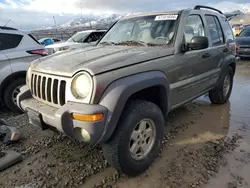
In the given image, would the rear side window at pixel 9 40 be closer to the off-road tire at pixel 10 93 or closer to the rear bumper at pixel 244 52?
the off-road tire at pixel 10 93

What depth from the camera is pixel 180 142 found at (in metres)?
3.53

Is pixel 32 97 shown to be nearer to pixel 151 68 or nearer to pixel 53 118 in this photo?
pixel 53 118

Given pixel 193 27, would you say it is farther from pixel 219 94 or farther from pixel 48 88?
→ pixel 48 88

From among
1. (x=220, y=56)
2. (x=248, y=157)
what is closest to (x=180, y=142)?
(x=248, y=157)

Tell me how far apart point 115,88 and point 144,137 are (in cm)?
78

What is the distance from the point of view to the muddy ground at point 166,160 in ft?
8.77

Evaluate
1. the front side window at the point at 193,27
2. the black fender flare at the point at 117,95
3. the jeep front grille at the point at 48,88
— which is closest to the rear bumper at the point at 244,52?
the front side window at the point at 193,27

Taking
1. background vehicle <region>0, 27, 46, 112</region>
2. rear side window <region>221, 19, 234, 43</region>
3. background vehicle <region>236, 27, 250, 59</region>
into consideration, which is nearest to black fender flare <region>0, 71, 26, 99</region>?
background vehicle <region>0, 27, 46, 112</region>

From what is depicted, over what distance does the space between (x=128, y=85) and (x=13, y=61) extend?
10.9 ft

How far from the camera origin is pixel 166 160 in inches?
121

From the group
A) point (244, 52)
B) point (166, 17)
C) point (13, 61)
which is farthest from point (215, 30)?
point (244, 52)

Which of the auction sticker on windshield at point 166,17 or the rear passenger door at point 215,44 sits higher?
the auction sticker on windshield at point 166,17

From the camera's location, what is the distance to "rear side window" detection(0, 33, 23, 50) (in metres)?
4.84

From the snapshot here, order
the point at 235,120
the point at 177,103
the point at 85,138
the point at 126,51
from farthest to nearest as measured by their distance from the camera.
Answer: the point at 235,120 → the point at 177,103 → the point at 126,51 → the point at 85,138
